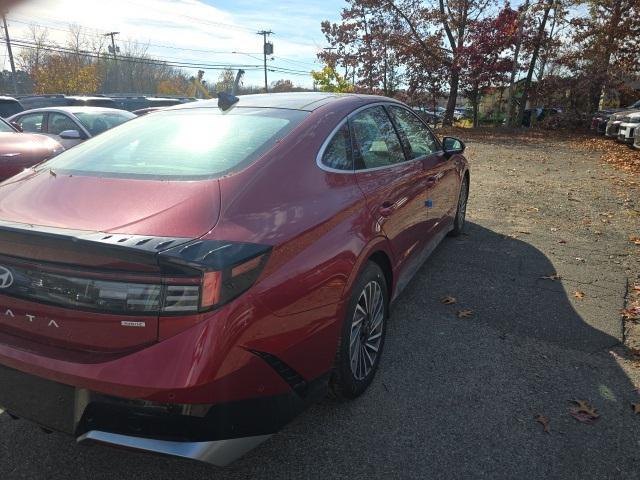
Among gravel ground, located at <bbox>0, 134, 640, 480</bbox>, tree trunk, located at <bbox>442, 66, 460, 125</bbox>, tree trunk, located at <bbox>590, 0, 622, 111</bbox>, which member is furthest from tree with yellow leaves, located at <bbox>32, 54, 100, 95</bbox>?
gravel ground, located at <bbox>0, 134, 640, 480</bbox>

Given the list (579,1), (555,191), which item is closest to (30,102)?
(555,191)

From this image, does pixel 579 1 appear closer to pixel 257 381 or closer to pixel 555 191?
pixel 555 191

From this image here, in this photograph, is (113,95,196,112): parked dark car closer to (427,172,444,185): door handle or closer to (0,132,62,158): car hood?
(0,132,62,158): car hood

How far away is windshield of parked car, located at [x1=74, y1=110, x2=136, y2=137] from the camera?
8336mm

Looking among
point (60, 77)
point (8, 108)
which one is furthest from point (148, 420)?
point (60, 77)

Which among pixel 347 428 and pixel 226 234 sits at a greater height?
pixel 226 234

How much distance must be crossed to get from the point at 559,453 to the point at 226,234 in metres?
1.95

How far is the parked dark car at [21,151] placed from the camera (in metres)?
5.22

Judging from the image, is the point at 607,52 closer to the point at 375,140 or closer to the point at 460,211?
the point at 460,211

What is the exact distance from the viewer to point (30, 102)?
19.0 meters

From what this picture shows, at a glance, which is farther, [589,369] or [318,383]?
[589,369]

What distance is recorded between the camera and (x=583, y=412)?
2.65m

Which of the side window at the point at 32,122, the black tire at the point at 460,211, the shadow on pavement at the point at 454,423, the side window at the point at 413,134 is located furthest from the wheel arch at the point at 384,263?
the side window at the point at 32,122

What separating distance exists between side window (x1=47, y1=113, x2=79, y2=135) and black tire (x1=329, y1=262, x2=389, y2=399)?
24.7ft
